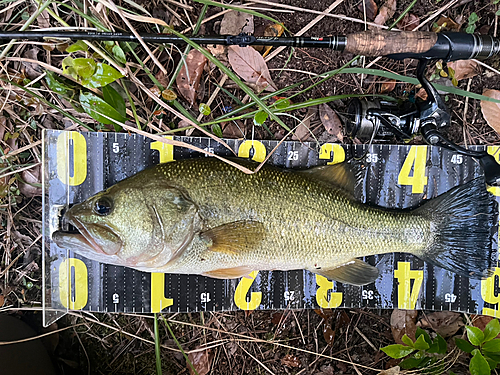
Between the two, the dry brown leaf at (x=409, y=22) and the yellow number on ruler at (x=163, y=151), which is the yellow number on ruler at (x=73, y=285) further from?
the dry brown leaf at (x=409, y=22)

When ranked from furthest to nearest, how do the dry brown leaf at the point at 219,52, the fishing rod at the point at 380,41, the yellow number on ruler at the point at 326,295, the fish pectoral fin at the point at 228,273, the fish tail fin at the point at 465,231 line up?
the yellow number on ruler at the point at 326,295
the dry brown leaf at the point at 219,52
the fish tail fin at the point at 465,231
the fish pectoral fin at the point at 228,273
the fishing rod at the point at 380,41

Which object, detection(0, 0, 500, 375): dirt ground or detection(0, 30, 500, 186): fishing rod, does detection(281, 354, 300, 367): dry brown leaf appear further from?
detection(0, 30, 500, 186): fishing rod

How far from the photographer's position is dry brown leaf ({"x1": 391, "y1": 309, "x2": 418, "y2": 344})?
281 centimetres

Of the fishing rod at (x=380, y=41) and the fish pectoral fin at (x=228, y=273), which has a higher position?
the fishing rod at (x=380, y=41)

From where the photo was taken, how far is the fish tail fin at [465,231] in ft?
8.45

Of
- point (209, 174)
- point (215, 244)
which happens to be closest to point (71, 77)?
point (209, 174)

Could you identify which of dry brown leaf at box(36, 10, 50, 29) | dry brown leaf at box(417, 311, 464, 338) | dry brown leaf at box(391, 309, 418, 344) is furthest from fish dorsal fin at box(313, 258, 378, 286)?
dry brown leaf at box(36, 10, 50, 29)

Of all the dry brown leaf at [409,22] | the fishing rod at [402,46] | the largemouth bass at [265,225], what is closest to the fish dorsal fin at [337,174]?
the largemouth bass at [265,225]

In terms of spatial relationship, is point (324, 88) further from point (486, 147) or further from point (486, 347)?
point (486, 347)

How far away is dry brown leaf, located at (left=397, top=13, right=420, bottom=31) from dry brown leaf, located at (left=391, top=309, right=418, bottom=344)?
2.37 meters

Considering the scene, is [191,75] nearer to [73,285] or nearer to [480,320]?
[73,285]

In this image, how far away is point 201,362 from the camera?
2773 millimetres

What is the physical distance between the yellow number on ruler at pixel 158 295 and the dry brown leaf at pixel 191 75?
145 cm

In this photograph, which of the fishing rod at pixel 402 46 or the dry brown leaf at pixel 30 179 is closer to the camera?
the fishing rod at pixel 402 46
